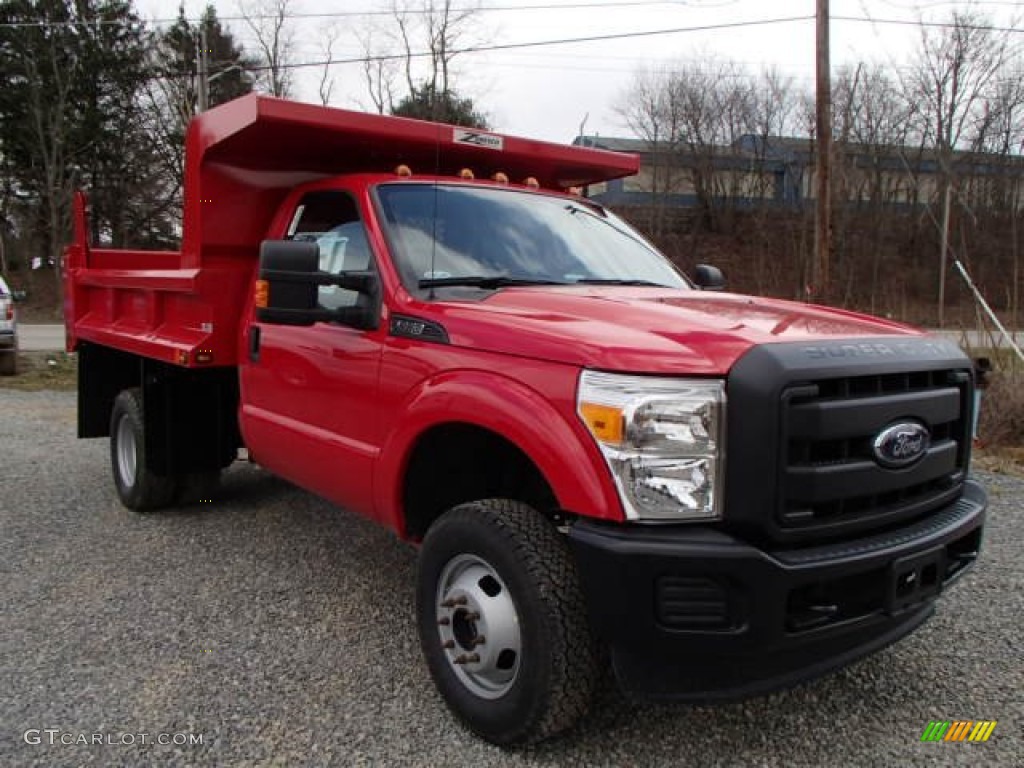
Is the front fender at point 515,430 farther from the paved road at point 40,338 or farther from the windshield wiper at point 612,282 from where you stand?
the paved road at point 40,338

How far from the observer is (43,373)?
13.1m

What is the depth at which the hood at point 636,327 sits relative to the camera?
2.41m

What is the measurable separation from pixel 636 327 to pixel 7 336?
12944 mm

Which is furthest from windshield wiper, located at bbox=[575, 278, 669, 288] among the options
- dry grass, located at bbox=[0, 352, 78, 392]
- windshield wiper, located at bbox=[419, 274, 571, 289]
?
dry grass, located at bbox=[0, 352, 78, 392]

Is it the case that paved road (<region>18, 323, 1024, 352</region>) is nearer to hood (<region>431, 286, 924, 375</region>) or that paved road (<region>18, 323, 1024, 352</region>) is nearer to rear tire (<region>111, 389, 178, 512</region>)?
hood (<region>431, 286, 924, 375</region>)

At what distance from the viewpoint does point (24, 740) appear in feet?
9.21

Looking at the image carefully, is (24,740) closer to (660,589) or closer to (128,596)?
(128,596)

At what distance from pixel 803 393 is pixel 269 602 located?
2826 millimetres

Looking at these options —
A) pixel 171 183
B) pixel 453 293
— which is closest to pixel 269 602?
pixel 453 293

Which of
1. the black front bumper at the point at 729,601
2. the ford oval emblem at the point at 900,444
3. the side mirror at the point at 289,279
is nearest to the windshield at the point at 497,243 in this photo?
the side mirror at the point at 289,279

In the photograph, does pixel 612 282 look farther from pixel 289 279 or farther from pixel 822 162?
pixel 822 162

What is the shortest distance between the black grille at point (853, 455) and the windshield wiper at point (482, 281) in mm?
1464

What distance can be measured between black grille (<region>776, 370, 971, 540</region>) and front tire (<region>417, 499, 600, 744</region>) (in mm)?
725

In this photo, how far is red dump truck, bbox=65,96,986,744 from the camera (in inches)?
92.1
